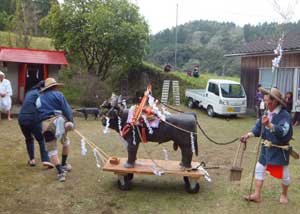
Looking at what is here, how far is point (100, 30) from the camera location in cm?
1656

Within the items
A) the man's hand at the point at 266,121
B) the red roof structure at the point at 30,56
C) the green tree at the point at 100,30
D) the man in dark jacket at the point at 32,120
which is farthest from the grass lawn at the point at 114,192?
the green tree at the point at 100,30

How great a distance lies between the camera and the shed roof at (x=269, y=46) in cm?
1425

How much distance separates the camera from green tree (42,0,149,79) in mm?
16625

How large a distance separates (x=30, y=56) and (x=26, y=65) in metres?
0.43

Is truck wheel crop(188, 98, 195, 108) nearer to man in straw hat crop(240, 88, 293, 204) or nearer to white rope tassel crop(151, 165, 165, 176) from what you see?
white rope tassel crop(151, 165, 165, 176)

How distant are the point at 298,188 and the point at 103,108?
3.41m

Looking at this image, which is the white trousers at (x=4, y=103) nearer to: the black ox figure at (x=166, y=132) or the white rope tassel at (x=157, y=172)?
the black ox figure at (x=166, y=132)

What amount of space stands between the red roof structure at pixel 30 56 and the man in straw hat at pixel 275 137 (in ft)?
39.3

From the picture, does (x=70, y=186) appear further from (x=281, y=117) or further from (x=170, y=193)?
(x=281, y=117)

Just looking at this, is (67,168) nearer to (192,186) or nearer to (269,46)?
(192,186)

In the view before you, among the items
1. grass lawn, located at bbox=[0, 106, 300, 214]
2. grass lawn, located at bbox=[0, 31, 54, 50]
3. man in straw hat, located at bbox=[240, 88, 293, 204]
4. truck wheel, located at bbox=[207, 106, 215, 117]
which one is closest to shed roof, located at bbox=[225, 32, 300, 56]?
truck wheel, located at bbox=[207, 106, 215, 117]

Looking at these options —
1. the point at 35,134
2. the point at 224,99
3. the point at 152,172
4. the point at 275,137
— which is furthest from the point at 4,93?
the point at 275,137

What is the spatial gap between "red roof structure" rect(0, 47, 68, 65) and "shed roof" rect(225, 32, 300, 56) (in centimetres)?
830

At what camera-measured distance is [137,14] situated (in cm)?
1780
